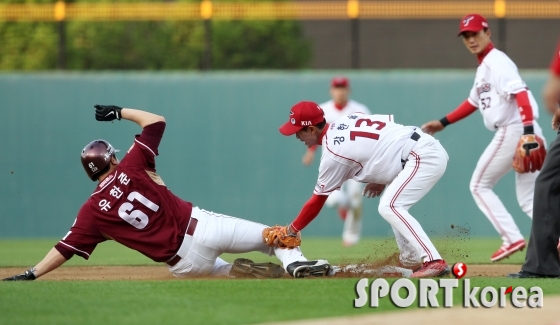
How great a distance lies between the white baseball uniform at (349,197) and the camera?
11.4 metres

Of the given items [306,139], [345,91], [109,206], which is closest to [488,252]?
[345,91]

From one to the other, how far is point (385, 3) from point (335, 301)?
28.9 ft

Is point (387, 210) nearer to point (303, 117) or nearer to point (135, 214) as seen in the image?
point (303, 117)

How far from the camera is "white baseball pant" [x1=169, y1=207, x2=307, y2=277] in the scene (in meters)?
6.64

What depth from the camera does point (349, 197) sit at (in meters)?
11.8

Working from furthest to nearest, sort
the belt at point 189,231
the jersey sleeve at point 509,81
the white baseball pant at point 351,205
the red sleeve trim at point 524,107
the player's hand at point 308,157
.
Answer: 1. the player's hand at point 308,157
2. the white baseball pant at point 351,205
3. the jersey sleeve at point 509,81
4. the red sleeve trim at point 524,107
5. the belt at point 189,231

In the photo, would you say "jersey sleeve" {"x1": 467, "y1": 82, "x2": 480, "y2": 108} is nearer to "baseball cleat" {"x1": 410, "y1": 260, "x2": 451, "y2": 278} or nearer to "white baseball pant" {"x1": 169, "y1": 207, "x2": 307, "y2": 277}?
"baseball cleat" {"x1": 410, "y1": 260, "x2": 451, "y2": 278}

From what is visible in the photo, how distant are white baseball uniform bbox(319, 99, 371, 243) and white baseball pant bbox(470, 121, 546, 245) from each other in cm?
308

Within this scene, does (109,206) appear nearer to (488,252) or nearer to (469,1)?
(488,252)

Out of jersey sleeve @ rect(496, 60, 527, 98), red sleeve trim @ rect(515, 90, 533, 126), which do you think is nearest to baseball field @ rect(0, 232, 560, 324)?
red sleeve trim @ rect(515, 90, 533, 126)

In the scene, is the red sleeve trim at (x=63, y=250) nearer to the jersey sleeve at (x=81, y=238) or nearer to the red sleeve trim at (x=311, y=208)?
the jersey sleeve at (x=81, y=238)

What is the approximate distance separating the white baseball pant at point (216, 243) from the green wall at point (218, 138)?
6.30 meters

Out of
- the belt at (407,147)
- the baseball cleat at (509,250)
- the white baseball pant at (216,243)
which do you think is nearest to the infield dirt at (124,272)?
the baseball cleat at (509,250)

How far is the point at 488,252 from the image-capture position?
9750mm
